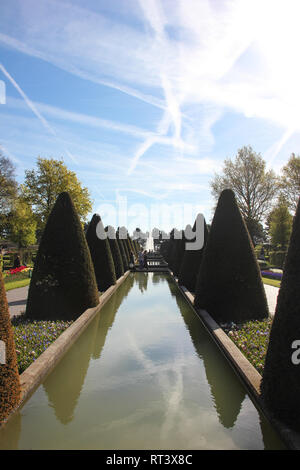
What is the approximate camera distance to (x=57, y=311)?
9.38 m

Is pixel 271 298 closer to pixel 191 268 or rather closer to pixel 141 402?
pixel 191 268

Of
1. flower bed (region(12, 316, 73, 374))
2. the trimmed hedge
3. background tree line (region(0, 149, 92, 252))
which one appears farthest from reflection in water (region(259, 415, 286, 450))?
background tree line (region(0, 149, 92, 252))

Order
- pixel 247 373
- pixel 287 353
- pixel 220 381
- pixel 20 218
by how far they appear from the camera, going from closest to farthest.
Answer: pixel 287 353
pixel 247 373
pixel 220 381
pixel 20 218

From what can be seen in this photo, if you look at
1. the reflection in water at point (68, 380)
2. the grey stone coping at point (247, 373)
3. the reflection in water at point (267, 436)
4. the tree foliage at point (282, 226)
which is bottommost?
the reflection in water at point (68, 380)

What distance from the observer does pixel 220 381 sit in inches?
222

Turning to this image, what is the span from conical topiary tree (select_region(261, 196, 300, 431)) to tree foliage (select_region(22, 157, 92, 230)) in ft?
104

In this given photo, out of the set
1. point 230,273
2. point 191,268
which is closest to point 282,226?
point 191,268

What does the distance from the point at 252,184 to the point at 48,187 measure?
22.9m

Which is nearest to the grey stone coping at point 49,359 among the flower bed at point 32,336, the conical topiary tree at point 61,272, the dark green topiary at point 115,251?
the flower bed at point 32,336

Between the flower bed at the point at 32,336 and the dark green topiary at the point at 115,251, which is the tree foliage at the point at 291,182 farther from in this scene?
the flower bed at the point at 32,336

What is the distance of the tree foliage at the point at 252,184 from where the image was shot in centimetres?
3509

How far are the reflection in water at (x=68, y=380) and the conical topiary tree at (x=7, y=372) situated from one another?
25.1 inches
